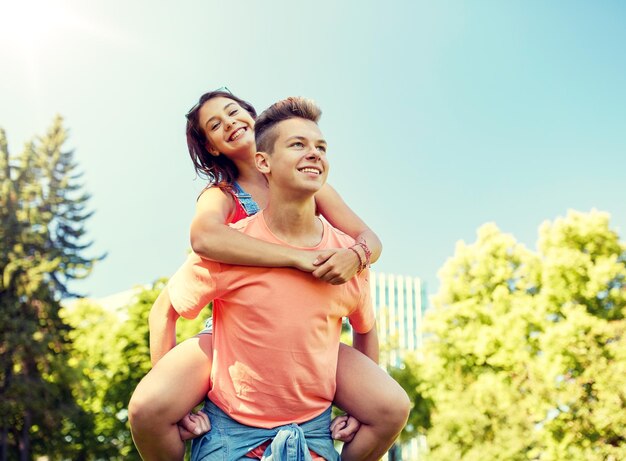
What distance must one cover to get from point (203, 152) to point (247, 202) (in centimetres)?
46

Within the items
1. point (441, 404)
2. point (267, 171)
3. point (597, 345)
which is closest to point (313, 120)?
point (267, 171)

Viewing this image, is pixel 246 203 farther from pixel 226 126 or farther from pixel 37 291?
pixel 37 291

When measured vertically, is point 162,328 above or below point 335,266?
below

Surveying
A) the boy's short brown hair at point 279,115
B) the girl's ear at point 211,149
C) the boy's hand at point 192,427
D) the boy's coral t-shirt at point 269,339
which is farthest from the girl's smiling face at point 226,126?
the boy's hand at point 192,427

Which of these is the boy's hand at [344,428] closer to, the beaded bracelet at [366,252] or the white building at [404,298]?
the beaded bracelet at [366,252]

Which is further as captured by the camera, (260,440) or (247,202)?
(247,202)

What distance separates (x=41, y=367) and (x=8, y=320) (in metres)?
1.90

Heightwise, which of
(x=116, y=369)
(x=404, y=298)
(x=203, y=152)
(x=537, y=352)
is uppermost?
(x=203, y=152)

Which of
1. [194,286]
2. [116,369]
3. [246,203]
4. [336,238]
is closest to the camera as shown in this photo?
[194,286]

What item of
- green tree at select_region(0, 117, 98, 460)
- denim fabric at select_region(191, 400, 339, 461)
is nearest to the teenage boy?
denim fabric at select_region(191, 400, 339, 461)

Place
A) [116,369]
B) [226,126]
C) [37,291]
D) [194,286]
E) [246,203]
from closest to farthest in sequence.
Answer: [194,286] → [246,203] → [226,126] → [116,369] → [37,291]

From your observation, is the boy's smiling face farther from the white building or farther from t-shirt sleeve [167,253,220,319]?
the white building

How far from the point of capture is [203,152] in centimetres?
327

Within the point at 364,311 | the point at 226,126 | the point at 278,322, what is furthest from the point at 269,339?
the point at 226,126
